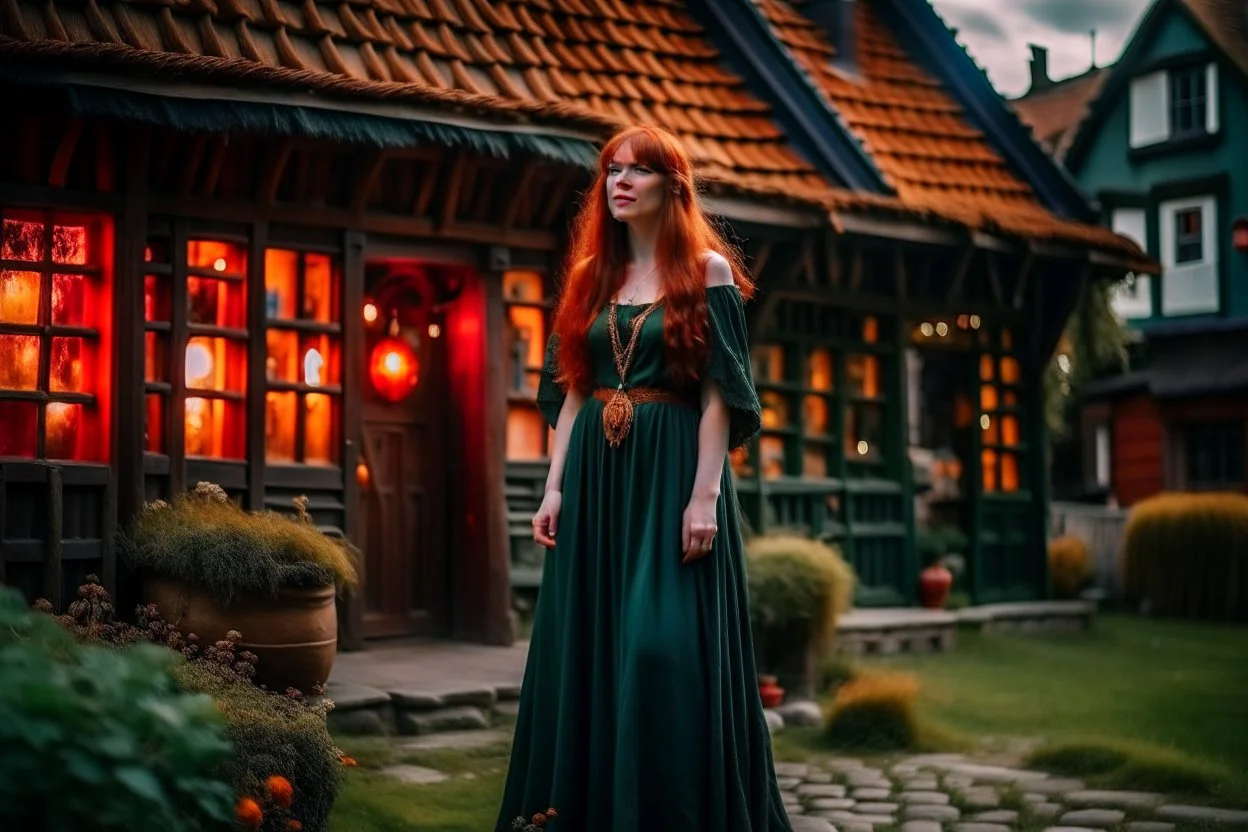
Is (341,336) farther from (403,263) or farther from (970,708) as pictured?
(970,708)

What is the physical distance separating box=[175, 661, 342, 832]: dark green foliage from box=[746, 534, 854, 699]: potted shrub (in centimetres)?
454

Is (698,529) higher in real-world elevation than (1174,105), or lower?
lower

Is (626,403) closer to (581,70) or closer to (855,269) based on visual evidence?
(581,70)

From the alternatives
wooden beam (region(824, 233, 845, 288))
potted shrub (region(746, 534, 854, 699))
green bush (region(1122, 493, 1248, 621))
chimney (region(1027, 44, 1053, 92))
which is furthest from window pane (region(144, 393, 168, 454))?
chimney (region(1027, 44, 1053, 92))

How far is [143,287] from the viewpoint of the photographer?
342 inches

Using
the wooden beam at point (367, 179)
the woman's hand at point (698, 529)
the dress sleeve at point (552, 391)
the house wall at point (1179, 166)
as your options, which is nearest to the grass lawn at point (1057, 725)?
the dress sleeve at point (552, 391)

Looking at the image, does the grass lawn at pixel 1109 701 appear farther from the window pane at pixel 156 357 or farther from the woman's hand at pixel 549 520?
the window pane at pixel 156 357

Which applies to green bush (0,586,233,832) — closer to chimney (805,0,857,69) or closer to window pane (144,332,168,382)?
window pane (144,332,168,382)

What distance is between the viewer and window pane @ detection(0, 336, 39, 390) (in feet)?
27.0

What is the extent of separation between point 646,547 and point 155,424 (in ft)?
15.7

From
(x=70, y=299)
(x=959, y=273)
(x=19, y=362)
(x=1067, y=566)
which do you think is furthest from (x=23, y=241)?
(x=1067, y=566)

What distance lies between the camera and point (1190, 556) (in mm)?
17219

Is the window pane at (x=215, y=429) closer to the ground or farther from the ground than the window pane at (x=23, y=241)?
closer to the ground

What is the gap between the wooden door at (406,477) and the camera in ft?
34.2
